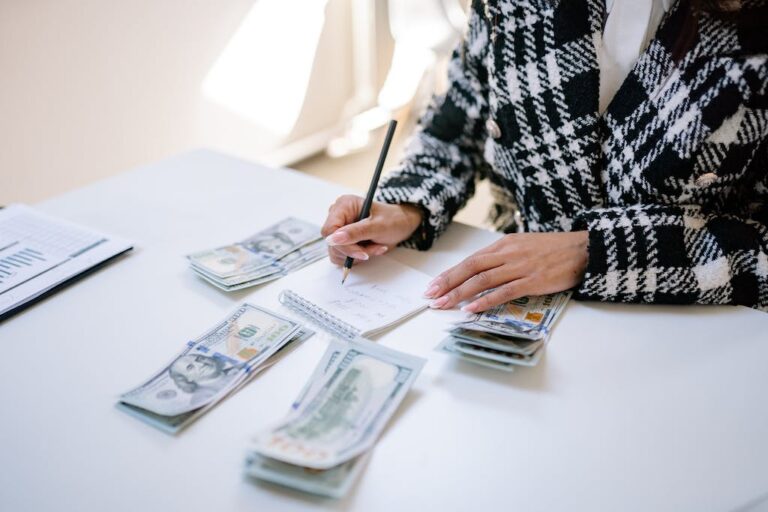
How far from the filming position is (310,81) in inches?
121

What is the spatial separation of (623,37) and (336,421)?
738mm

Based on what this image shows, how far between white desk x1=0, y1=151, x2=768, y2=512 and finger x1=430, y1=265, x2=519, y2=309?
30 mm

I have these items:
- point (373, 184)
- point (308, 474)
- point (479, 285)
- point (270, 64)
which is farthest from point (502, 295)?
point (270, 64)

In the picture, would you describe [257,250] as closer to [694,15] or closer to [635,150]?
[635,150]

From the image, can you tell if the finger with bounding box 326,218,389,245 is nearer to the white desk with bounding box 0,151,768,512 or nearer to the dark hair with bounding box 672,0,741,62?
the white desk with bounding box 0,151,768,512

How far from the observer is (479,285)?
3.10ft

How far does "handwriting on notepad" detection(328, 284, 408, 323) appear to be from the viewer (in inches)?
36.4

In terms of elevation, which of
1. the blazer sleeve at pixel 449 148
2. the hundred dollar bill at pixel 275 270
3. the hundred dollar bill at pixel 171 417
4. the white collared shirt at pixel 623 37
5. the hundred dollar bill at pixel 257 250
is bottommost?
the hundred dollar bill at pixel 171 417

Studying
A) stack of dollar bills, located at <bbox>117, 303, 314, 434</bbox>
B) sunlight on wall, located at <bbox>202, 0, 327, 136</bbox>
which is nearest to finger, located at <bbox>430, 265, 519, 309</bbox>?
stack of dollar bills, located at <bbox>117, 303, 314, 434</bbox>

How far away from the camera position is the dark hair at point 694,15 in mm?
855

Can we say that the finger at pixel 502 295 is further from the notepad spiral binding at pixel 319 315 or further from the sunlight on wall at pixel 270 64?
the sunlight on wall at pixel 270 64

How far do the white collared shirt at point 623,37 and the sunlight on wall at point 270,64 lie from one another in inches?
78.3

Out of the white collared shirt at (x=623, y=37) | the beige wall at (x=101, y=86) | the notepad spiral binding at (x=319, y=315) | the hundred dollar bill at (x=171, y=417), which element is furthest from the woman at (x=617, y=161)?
the beige wall at (x=101, y=86)

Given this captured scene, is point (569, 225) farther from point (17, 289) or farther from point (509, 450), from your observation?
point (17, 289)
